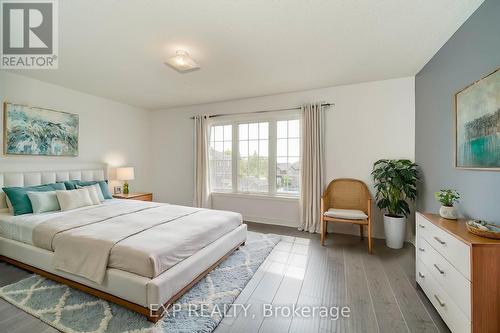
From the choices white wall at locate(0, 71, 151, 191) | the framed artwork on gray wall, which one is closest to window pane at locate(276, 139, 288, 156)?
the framed artwork on gray wall

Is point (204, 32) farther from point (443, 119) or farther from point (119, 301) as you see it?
point (443, 119)

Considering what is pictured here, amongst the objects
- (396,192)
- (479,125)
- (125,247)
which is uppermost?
(479,125)

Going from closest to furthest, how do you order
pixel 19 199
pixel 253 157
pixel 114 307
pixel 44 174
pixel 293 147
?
pixel 114 307 < pixel 19 199 < pixel 44 174 < pixel 293 147 < pixel 253 157

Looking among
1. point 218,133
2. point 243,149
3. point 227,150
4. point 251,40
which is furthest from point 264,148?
point 251,40

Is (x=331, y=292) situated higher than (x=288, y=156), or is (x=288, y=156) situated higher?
(x=288, y=156)

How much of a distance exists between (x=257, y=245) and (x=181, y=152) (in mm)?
3044

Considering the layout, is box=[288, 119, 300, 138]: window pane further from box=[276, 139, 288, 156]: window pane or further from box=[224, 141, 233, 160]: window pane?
box=[224, 141, 233, 160]: window pane

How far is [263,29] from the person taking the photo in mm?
2061

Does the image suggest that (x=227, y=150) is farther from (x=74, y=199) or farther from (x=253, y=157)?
(x=74, y=199)

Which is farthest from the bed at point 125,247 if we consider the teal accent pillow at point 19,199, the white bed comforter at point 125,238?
the teal accent pillow at point 19,199

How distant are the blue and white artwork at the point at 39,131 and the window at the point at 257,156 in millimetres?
2563

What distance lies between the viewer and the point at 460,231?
152 centimetres

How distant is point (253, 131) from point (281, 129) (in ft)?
1.97

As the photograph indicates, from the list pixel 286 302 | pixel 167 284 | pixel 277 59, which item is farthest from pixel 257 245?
pixel 277 59
